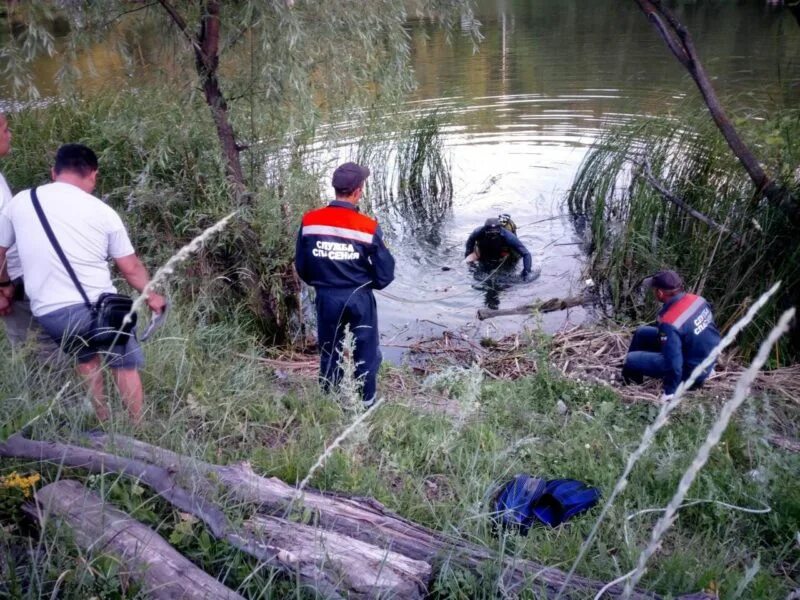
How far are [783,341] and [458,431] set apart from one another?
360 centimetres

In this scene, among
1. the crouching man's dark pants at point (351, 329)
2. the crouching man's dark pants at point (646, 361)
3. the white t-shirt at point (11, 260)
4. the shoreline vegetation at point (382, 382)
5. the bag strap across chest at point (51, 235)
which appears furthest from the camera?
the crouching man's dark pants at point (646, 361)

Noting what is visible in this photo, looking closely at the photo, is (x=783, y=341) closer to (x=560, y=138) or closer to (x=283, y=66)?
(x=283, y=66)

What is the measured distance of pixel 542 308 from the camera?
314 inches

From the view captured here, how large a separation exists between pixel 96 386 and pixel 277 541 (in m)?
1.49

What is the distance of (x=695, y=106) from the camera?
842 centimetres

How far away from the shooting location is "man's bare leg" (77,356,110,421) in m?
3.12

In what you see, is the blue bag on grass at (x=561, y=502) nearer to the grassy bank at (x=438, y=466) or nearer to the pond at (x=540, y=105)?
the grassy bank at (x=438, y=466)

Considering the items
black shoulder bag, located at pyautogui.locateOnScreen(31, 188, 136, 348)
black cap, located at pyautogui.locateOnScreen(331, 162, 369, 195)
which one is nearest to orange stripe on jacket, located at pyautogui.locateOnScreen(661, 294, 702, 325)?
black cap, located at pyautogui.locateOnScreen(331, 162, 369, 195)

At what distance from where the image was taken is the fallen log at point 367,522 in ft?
7.57

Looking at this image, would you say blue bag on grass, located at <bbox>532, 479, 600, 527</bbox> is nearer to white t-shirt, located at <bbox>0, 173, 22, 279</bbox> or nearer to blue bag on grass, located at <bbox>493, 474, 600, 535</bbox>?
blue bag on grass, located at <bbox>493, 474, 600, 535</bbox>

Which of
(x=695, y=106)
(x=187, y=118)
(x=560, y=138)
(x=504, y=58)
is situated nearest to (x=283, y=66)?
(x=187, y=118)

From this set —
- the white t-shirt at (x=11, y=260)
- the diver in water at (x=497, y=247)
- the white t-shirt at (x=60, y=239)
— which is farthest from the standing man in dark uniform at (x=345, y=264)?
the diver in water at (x=497, y=247)

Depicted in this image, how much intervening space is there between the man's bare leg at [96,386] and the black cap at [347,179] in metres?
1.76

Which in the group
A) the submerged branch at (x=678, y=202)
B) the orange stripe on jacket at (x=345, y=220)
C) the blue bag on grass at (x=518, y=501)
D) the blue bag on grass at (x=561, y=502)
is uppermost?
the orange stripe on jacket at (x=345, y=220)
